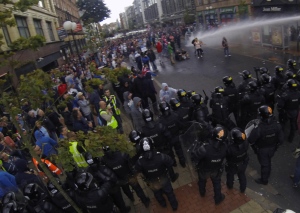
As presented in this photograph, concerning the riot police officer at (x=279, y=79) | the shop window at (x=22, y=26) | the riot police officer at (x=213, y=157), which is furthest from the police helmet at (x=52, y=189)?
the shop window at (x=22, y=26)

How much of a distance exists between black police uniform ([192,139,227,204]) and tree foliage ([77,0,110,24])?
5105 cm

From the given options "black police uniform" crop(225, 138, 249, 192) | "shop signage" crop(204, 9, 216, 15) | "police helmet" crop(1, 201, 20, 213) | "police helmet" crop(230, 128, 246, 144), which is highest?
"shop signage" crop(204, 9, 216, 15)

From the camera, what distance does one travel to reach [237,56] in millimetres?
17969

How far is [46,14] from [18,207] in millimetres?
23840

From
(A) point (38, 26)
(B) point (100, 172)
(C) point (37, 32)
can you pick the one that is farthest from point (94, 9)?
(B) point (100, 172)

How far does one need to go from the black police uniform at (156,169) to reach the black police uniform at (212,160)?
0.56m

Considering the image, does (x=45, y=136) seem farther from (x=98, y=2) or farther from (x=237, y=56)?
(x=98, y=2)

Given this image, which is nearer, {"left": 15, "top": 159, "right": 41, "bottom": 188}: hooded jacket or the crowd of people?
the crowd of people

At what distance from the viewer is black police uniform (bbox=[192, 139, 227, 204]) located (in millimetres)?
4543

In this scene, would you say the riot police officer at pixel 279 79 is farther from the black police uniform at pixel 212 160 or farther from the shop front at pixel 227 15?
the shop front at pixel 227 15

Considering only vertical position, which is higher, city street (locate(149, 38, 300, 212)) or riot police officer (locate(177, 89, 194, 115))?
riot police officer (locate(177, 89, 194, 115))

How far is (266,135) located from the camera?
4906mm

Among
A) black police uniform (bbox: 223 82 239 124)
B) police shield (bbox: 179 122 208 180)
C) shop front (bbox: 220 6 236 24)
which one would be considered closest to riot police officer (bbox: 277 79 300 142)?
black police uniform (bbox: 223 82 239 124)

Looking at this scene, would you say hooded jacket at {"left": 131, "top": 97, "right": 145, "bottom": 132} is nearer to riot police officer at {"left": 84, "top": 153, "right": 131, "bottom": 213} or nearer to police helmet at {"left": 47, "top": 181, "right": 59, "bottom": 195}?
riot police officer at {"left": 84, "top": 153, "right": 131, "bottom": 213}
